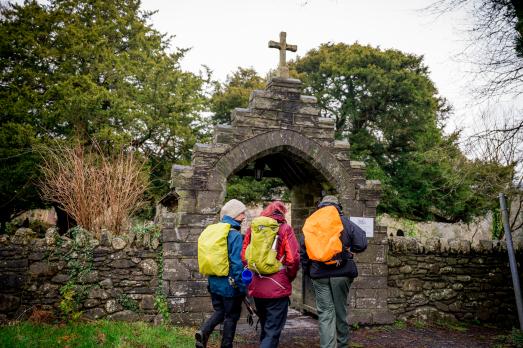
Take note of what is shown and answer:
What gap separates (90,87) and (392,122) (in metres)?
11.4

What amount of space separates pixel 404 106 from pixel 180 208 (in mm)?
11864

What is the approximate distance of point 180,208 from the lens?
20.9ft

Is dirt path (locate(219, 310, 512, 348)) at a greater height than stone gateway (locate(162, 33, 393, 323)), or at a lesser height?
lesser

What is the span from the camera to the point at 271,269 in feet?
12.9

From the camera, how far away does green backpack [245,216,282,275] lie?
12.9ft

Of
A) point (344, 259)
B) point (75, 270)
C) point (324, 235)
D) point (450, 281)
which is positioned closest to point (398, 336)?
point (450, 281)

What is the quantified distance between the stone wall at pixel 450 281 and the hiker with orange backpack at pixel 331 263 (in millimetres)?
3060

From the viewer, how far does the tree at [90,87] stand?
13.9 m

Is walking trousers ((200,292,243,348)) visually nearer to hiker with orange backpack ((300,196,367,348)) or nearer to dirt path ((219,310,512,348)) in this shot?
hiker with orange backpack ((300,196,367,348))

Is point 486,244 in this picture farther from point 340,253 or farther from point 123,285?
point 123,285

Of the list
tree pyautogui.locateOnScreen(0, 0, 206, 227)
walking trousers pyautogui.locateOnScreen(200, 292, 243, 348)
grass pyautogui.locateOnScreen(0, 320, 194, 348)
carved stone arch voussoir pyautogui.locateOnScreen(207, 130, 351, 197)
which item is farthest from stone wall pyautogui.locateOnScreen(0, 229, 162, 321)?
tree pyautogui.locateOnScreen(0, 0, 206, 227)

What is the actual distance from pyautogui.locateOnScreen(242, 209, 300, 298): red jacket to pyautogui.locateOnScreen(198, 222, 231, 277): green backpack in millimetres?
339

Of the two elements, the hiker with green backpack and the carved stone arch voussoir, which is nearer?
the hiker with green backpack

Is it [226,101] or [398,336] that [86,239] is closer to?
[398,336]
